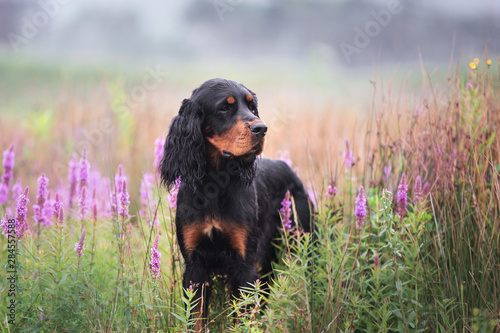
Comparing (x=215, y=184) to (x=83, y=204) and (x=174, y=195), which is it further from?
(x=83, y=204)

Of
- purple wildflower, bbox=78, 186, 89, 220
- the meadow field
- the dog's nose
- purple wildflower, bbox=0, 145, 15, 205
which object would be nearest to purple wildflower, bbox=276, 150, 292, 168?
the meadow field

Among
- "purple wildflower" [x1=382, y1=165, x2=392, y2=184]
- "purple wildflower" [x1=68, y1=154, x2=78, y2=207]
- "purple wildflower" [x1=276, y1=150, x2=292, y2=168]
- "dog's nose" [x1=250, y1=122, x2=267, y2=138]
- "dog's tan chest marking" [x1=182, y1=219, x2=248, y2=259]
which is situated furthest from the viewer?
"purple wildflower" [x1=276, y1=150, x2=292, y2=168]

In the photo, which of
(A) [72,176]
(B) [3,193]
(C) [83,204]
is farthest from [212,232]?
(B) [3,193]

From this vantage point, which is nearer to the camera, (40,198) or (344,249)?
(344,249)

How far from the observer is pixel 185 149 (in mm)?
2785

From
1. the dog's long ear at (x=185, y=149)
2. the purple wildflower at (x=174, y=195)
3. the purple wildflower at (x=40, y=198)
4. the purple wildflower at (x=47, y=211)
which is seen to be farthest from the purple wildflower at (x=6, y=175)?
the purple wildflower at (x=174, y=195)

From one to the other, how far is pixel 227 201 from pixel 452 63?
2.31 m

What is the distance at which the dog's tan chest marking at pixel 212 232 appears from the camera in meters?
2.68

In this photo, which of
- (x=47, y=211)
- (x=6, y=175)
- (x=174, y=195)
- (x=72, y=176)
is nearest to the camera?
(x=174, y=195)

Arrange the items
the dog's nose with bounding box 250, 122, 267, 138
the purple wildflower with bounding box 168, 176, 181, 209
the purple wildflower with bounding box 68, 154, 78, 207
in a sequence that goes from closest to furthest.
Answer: the dog's nose with bounding box 250, 122, 267, 138
the purple wildflower with bounding box 168, 176, 181, 209
the purple wildflower with bounding box 68, 154, 78, 207

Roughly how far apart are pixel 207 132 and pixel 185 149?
0.19 m

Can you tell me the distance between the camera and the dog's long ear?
9.02ft

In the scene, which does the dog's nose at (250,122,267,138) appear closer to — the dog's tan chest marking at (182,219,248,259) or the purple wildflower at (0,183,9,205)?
the dog's tan chest marking at (182,219,248,259)

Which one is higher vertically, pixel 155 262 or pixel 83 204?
pixel 83 204
